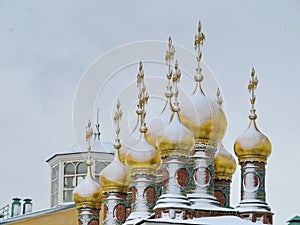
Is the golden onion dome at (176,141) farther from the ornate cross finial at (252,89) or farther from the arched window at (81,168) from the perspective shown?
the arched window at (81,168)

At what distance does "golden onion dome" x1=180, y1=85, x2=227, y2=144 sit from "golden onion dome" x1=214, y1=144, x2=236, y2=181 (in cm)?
105

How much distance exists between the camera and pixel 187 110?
2241 cm

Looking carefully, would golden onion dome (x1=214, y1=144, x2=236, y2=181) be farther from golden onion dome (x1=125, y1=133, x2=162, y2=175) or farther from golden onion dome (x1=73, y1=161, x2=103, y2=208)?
golden onion dome (x1=73, y1=161, x2=103, y2=208)

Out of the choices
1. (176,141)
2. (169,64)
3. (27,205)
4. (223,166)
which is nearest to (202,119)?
(176,141)

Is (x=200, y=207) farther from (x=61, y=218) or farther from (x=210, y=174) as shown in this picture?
(x=61, y=218)

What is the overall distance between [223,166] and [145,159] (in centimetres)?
185

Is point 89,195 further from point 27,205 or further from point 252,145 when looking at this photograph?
point 27,205

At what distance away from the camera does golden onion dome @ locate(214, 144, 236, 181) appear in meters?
23.6

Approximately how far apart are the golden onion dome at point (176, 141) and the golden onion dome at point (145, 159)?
3.48ft

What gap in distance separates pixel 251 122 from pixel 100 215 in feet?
19.2

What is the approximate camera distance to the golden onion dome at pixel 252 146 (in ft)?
74.2

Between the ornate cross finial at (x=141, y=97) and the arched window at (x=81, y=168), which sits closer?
the ornate cross finial at (x=141, y=97)

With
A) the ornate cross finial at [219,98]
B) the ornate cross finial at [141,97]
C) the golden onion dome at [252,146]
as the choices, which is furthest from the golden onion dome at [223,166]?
the ornate cross finial at [141,97]

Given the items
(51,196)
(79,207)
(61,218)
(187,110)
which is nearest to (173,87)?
(187,110)
